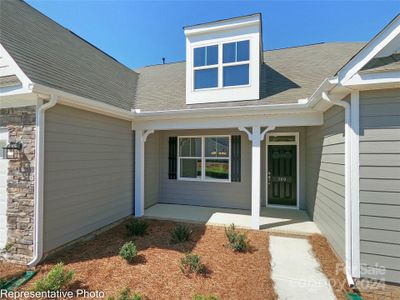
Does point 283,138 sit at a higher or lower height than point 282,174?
higher

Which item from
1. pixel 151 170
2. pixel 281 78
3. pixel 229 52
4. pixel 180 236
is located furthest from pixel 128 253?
pixel 281 78

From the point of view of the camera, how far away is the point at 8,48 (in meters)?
3.79

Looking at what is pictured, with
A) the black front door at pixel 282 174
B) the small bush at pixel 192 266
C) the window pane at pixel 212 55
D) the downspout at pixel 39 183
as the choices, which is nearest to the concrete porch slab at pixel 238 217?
the black front door at pixel 282 174

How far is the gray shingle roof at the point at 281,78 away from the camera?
19.8 ft

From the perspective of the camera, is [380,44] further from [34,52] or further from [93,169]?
[34,52]

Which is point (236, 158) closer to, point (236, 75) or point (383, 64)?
point (236, 75)

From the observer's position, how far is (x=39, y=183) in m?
3.75

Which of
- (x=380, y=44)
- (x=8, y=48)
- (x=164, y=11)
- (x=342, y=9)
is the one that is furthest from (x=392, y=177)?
(x=164, y=11)

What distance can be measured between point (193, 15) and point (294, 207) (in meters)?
8.17

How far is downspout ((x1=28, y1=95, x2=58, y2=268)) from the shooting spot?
371 cm

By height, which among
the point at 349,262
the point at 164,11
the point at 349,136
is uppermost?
the point at 164,11

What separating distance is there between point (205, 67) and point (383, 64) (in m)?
4.45

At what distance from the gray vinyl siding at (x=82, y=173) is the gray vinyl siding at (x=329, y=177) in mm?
5236

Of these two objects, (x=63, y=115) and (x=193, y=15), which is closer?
(x=63, y=115)
